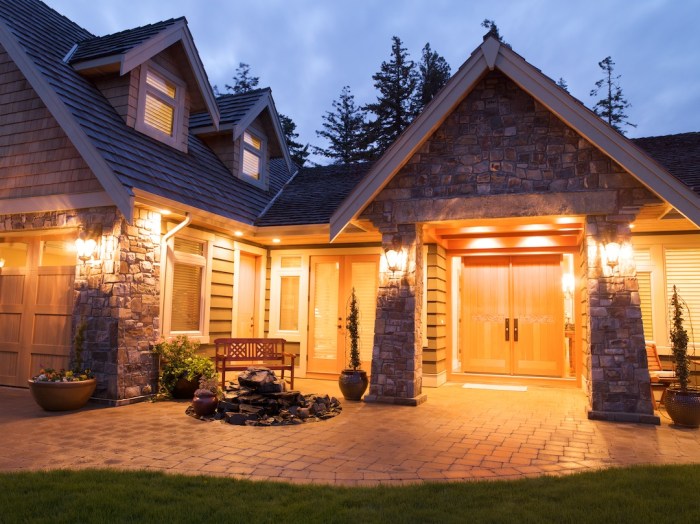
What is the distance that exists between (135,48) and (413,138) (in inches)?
202

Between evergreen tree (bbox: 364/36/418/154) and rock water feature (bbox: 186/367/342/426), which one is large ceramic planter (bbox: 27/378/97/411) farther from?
evergreen tree (bbox: 364/36/418/154)

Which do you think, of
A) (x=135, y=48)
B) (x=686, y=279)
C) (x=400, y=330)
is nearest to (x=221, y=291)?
(x=400, y=330)

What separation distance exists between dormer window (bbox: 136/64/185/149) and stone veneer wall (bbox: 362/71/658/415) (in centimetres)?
439

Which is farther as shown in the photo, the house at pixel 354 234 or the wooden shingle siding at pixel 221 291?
the wooden shingle siding at pixel 221 291

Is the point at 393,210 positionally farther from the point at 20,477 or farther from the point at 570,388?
the point at 20,477

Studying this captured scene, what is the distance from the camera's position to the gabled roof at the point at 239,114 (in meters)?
12.2

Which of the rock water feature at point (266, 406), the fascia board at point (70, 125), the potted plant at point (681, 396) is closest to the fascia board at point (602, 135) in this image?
the potted plant at point (681, 396)

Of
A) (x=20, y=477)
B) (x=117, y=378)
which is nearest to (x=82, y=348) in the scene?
(x=117, y=378)

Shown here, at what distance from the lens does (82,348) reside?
812 cm

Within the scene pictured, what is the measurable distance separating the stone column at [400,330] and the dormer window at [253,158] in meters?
5.51

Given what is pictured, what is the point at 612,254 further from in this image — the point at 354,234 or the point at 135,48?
the point at 135,48

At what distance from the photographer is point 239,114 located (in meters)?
12.6

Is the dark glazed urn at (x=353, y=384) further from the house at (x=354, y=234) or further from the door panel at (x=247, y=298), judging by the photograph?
the door panel at (x=247, y=298)

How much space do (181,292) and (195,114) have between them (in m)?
4.93
